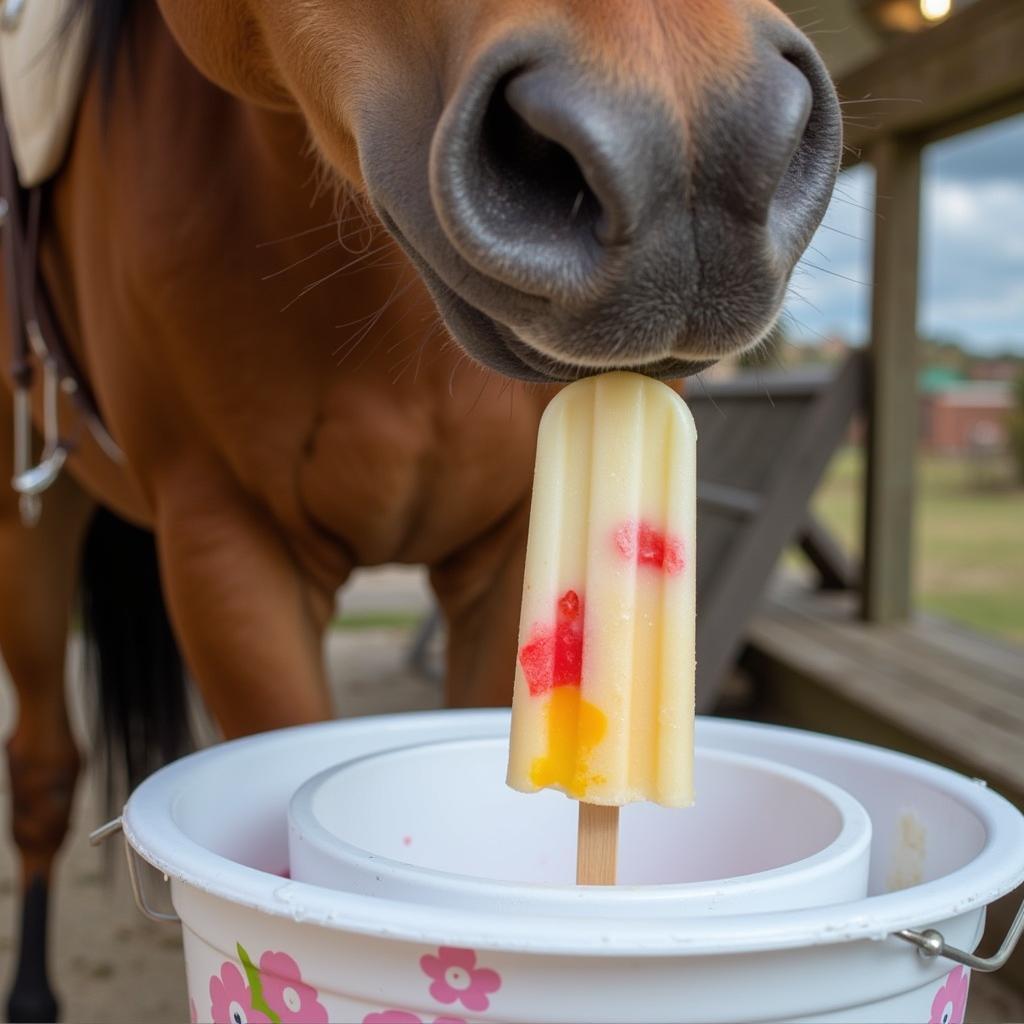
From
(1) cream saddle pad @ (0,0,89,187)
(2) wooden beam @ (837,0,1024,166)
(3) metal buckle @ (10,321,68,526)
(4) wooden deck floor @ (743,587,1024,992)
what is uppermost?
(2) wooden beam @ (837,0,1024,166)

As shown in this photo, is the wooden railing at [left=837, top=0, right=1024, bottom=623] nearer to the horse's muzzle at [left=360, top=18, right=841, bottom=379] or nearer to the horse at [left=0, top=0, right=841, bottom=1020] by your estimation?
the horse at [left=0, top=0, right=841, bottom=1020]

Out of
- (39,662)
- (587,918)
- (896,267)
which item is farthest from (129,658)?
(896,267)

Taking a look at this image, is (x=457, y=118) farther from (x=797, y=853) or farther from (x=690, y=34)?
(x=797, y=853)

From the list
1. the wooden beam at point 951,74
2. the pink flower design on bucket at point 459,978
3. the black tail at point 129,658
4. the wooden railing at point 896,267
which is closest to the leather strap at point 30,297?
the black tail at point 129,658

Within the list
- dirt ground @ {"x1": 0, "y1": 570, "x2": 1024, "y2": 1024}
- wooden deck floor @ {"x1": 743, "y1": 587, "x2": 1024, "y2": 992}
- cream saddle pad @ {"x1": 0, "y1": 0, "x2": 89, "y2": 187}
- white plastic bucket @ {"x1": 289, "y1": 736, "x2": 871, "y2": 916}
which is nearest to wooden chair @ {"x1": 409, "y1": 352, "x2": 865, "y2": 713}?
wooden deck floor @ {"x1": 743, "y1": 587, "x2": 1024, "y2": 992}

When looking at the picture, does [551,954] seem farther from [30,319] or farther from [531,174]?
[30,319]

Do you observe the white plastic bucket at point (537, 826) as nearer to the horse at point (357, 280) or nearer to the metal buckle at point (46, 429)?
the horse at point (357, 280)

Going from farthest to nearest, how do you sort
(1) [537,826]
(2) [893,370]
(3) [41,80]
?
1. (2) [893,370]
2. (3) [41,80]
3. (1) [537,826]

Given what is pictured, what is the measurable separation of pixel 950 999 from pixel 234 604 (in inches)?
34.3

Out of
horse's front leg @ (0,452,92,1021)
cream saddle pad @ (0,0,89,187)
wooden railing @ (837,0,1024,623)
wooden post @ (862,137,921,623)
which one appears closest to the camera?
cream saddle pad @ (0,0,89,187)

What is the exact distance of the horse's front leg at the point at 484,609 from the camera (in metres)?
1.49

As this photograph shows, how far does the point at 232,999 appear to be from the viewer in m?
0.72

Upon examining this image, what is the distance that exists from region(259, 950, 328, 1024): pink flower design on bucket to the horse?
1.24 feet

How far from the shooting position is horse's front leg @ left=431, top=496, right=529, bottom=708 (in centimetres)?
149
